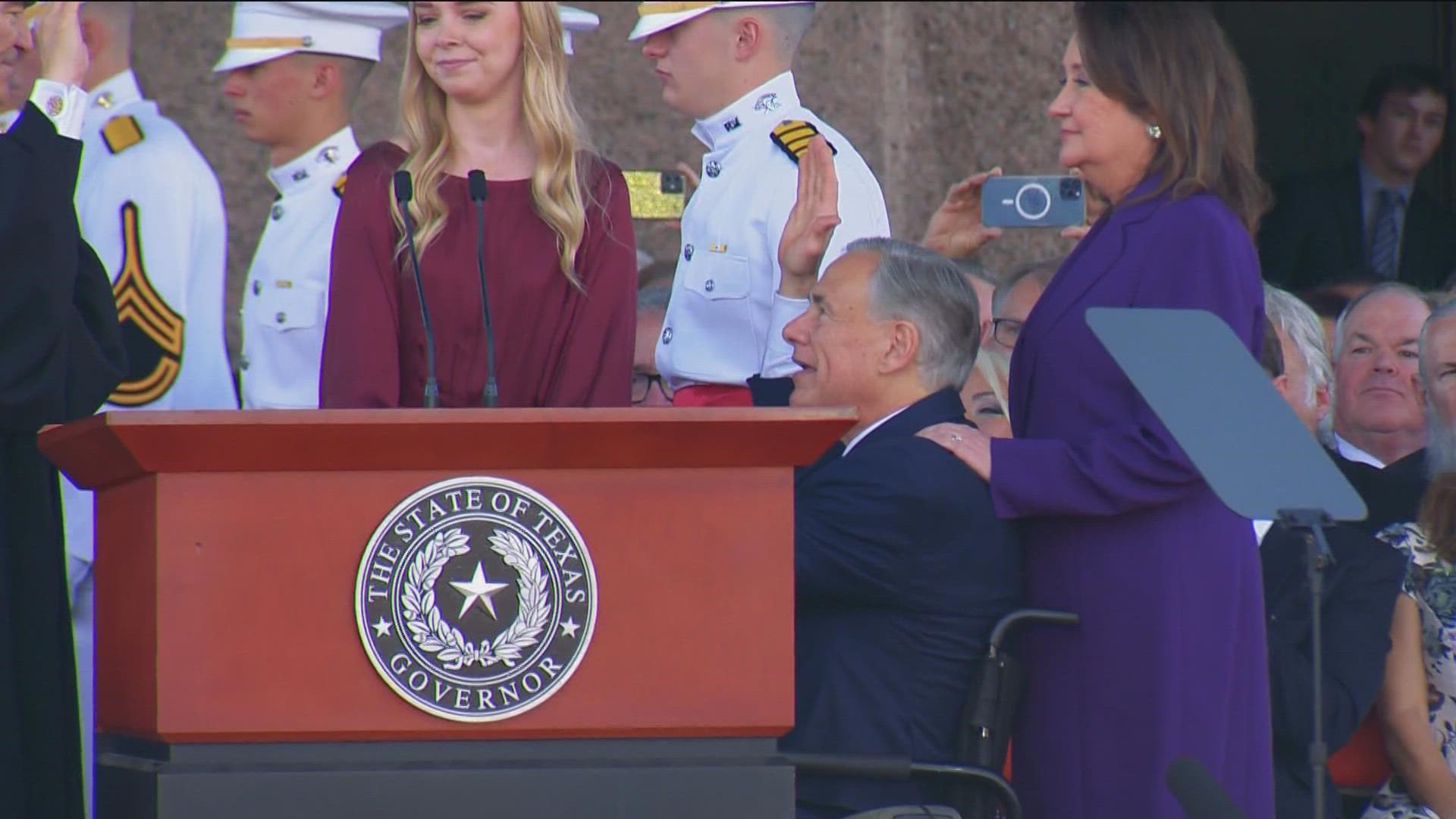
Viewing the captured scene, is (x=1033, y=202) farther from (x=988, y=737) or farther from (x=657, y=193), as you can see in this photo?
(x=988, y=737)

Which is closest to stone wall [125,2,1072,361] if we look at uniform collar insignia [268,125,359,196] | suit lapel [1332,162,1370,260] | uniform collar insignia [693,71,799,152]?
suit lapel [1332,162,1370,260]

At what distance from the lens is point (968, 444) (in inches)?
141

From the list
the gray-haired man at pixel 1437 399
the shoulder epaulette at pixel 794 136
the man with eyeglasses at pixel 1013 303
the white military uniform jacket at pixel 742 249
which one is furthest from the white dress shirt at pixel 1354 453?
the shoulder epaulette at pixel 794 136

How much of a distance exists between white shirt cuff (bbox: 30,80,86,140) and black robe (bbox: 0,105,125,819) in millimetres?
63

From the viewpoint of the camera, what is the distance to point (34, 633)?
3842 mm

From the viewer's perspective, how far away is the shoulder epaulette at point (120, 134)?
5.55 meters

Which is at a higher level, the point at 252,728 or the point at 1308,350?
the point at 1308,350

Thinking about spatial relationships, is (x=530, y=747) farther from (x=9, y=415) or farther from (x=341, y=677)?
(x=9, y=415)

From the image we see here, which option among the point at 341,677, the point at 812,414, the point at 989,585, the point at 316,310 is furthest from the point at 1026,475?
the point at 316,310

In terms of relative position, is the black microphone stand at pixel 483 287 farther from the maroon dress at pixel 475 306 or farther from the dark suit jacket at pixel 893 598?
the dark suit jacket at pixel 893 598

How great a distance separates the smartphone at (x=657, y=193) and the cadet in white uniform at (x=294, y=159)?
829 millimetres

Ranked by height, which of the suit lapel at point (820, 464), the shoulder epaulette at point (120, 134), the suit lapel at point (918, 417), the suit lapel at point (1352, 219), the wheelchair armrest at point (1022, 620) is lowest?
the wheelchair armrest at point (1022, 620)

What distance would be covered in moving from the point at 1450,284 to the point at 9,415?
3320 millimetres

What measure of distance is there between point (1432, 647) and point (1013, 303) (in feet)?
3.84
